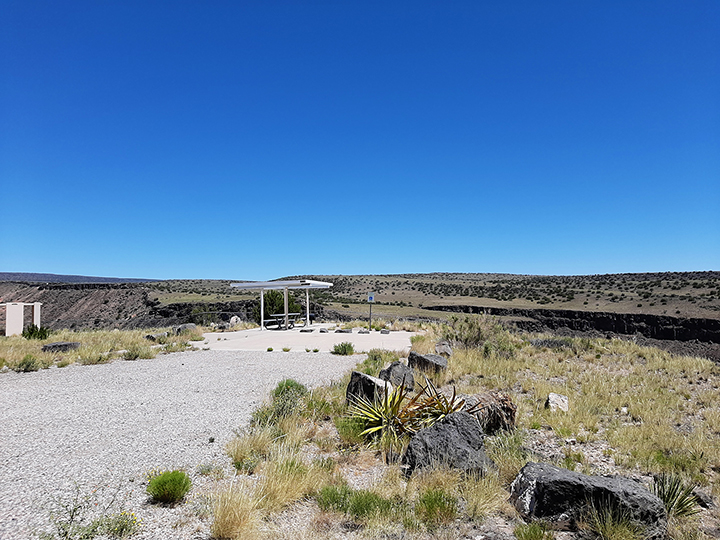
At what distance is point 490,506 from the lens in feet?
13.4

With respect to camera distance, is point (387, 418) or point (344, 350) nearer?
point (387, 418)

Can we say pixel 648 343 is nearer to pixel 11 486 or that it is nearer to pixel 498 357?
pixel 498 357

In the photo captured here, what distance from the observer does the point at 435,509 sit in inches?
152

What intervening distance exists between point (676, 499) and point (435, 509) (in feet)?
8.04

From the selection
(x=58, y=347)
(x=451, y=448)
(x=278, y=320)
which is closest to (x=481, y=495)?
(x=451, y=448)

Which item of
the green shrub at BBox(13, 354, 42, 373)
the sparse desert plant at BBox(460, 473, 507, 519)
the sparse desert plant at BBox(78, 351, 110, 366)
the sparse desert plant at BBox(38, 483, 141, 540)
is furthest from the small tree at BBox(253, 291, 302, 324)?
the sparse desert plant at BBox(460, 473, 507, 519)

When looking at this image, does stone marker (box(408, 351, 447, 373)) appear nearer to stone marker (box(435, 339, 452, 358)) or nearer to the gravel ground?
the gravel ground

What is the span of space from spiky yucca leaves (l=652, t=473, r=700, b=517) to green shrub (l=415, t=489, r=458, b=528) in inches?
82.4

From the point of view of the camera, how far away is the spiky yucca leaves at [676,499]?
406cm

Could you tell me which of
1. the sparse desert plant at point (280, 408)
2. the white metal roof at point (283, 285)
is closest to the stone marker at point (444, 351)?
the sparse desert plant at point (280, 408)

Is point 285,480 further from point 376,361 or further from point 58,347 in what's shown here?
point 58,347

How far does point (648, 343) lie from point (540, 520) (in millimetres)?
27169

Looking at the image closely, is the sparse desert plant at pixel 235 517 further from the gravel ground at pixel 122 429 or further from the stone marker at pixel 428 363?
the stone marker at pixel 428 363

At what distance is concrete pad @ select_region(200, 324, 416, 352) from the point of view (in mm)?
17173
